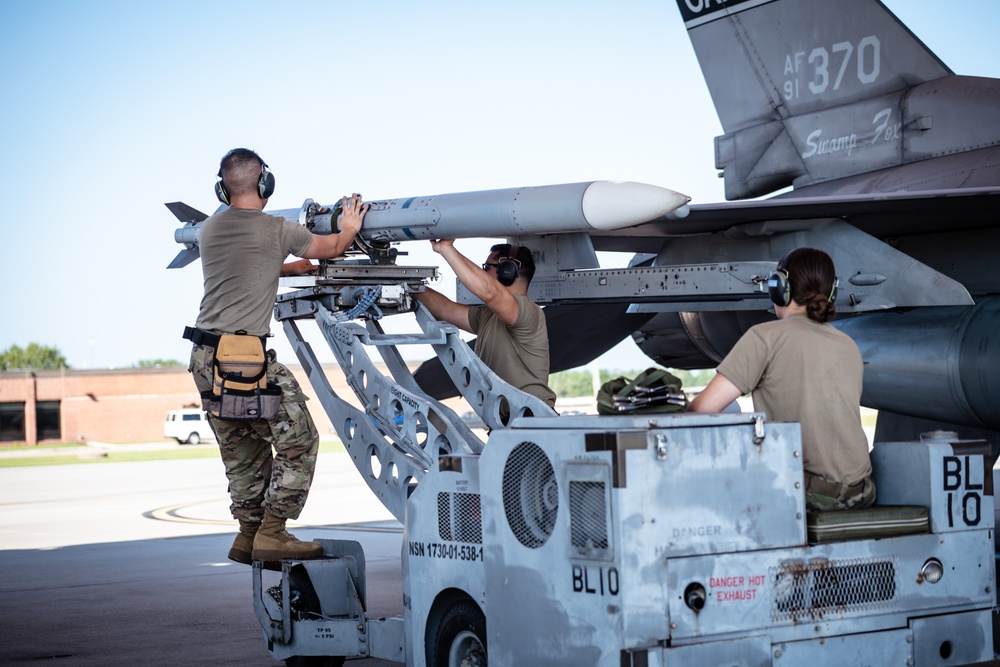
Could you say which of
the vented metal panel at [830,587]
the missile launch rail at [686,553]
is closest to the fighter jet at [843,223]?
the missile launch rail at [686,553]

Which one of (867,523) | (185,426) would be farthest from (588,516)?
(185,426)

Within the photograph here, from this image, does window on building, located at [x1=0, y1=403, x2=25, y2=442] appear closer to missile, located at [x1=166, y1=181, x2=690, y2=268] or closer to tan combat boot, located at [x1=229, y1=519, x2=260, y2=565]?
missile, located at [x1=166, y1=181, x2=690, y2=268]

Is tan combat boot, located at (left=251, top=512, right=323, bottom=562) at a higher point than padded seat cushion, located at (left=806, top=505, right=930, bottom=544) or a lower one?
lower

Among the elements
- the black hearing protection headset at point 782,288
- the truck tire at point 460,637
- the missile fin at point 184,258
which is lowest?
the truck tire at point 460,637

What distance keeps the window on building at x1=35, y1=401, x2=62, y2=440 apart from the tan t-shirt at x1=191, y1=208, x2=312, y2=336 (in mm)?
54929

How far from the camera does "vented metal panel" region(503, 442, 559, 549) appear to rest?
12.3ft

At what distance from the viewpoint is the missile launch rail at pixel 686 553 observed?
344 centimetres

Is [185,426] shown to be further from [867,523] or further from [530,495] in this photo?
[867,523]

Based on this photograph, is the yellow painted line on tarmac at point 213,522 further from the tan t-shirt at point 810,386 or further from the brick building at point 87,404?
the brick building at point 87,404

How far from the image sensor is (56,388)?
55.8 m

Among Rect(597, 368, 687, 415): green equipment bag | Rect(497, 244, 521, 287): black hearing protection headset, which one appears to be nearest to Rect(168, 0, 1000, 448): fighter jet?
Rect(497, 244, 521, 287): black hearing protection headset

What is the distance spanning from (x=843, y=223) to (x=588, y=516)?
16.0 ft

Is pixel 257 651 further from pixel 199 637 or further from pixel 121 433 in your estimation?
pixel 121 433

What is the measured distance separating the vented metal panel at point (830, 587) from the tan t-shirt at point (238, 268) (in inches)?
101
